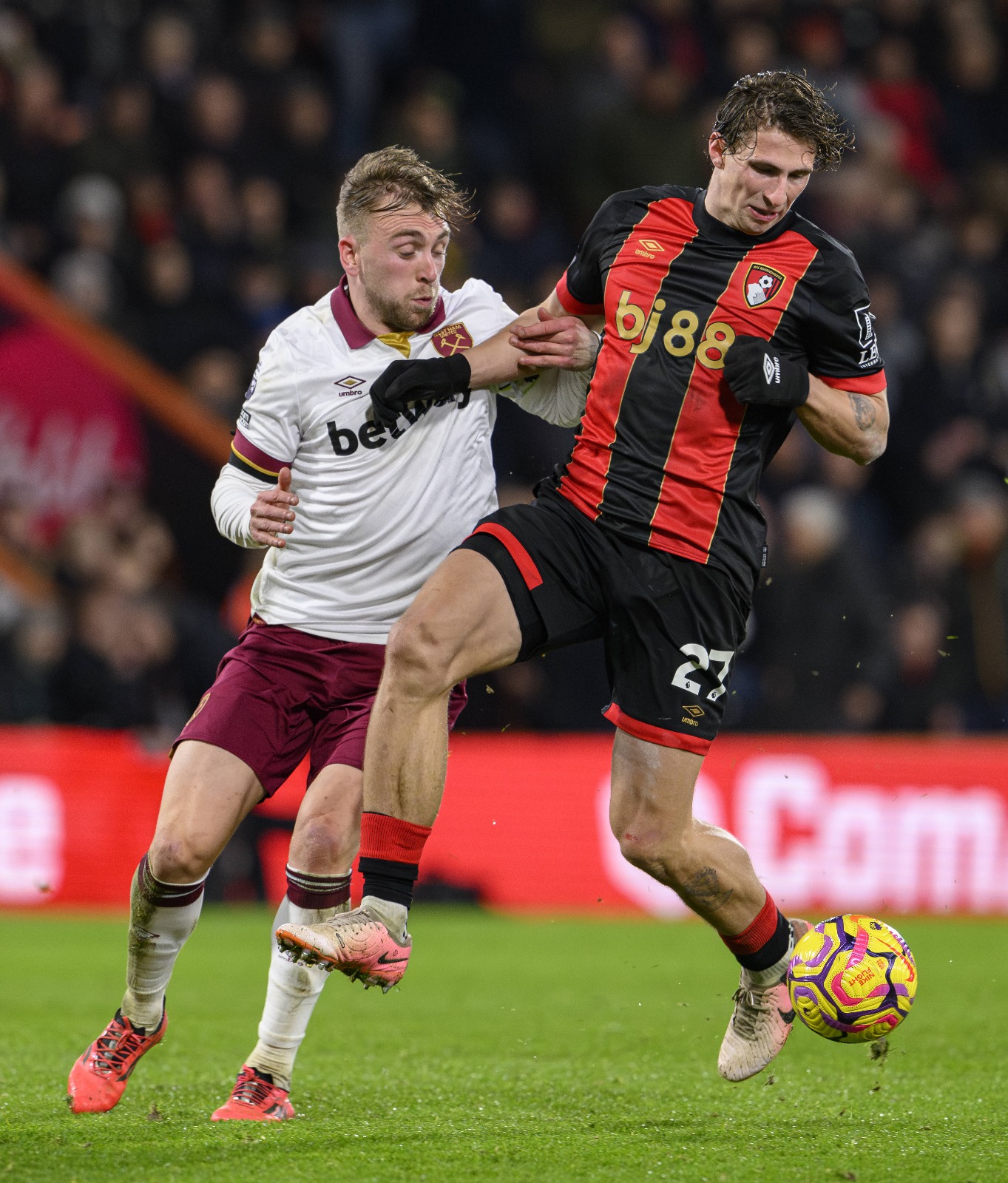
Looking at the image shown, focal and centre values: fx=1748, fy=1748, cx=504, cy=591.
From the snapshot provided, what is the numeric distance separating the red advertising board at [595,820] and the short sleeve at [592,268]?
5478 mm

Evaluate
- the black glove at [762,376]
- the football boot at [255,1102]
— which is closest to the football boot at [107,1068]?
the football boot at [255,1102]

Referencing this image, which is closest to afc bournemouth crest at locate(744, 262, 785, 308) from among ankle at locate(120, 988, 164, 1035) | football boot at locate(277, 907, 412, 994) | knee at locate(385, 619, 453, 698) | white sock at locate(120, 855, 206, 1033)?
knee at locate(385, 619, 453, 698)

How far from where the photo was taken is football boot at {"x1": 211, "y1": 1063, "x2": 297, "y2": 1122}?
5020mm

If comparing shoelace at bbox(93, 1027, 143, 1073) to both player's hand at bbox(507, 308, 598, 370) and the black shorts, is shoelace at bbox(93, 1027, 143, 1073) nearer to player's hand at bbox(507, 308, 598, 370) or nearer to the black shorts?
the black shorts

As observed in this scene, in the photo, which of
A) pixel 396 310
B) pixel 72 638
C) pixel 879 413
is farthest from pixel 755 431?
pixel 72 638

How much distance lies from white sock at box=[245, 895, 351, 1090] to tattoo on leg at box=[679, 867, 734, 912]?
1015 millimetres

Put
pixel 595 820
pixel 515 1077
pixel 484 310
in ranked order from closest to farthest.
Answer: pixel 484 310
pixel 515 1077
pixel 595 820

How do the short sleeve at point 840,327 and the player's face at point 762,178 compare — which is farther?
the short sleeve at point 840,327

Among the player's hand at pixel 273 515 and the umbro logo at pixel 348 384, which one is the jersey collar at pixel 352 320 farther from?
the player's hand at pixel 273 515

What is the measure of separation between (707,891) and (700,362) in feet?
5.13

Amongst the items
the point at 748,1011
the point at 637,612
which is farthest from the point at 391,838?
the point at 748,1011

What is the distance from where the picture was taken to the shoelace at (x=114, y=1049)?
5.20 m

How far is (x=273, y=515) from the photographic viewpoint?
4941mm

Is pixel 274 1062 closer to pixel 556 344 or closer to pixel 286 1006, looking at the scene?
pixel 286 1006
